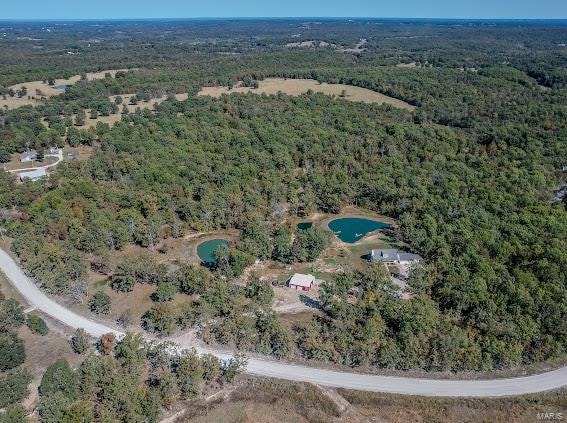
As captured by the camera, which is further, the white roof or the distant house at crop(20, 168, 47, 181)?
the distant house at crop(20, 168, 47, 181)

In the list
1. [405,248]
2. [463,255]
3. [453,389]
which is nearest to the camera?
[453,389]

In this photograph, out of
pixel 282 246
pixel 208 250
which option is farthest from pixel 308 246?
pixel 208 250

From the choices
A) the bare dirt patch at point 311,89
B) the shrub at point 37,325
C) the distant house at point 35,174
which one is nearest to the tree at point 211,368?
A: the shrub at point 37,325

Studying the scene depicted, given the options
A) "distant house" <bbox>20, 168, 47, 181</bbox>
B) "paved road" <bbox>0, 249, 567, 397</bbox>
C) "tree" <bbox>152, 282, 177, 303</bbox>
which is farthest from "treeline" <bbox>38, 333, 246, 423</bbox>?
"distant house" <bbox>20, 168, 47, 181</bbox>

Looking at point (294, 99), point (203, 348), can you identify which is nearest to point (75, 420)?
point (203, 348)

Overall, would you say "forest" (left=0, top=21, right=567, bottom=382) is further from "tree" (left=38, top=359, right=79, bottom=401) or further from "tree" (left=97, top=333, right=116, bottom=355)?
"tree" (left=97, top=333, right=116, bottom=355)

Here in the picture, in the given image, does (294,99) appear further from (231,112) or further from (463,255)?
(463,255)
